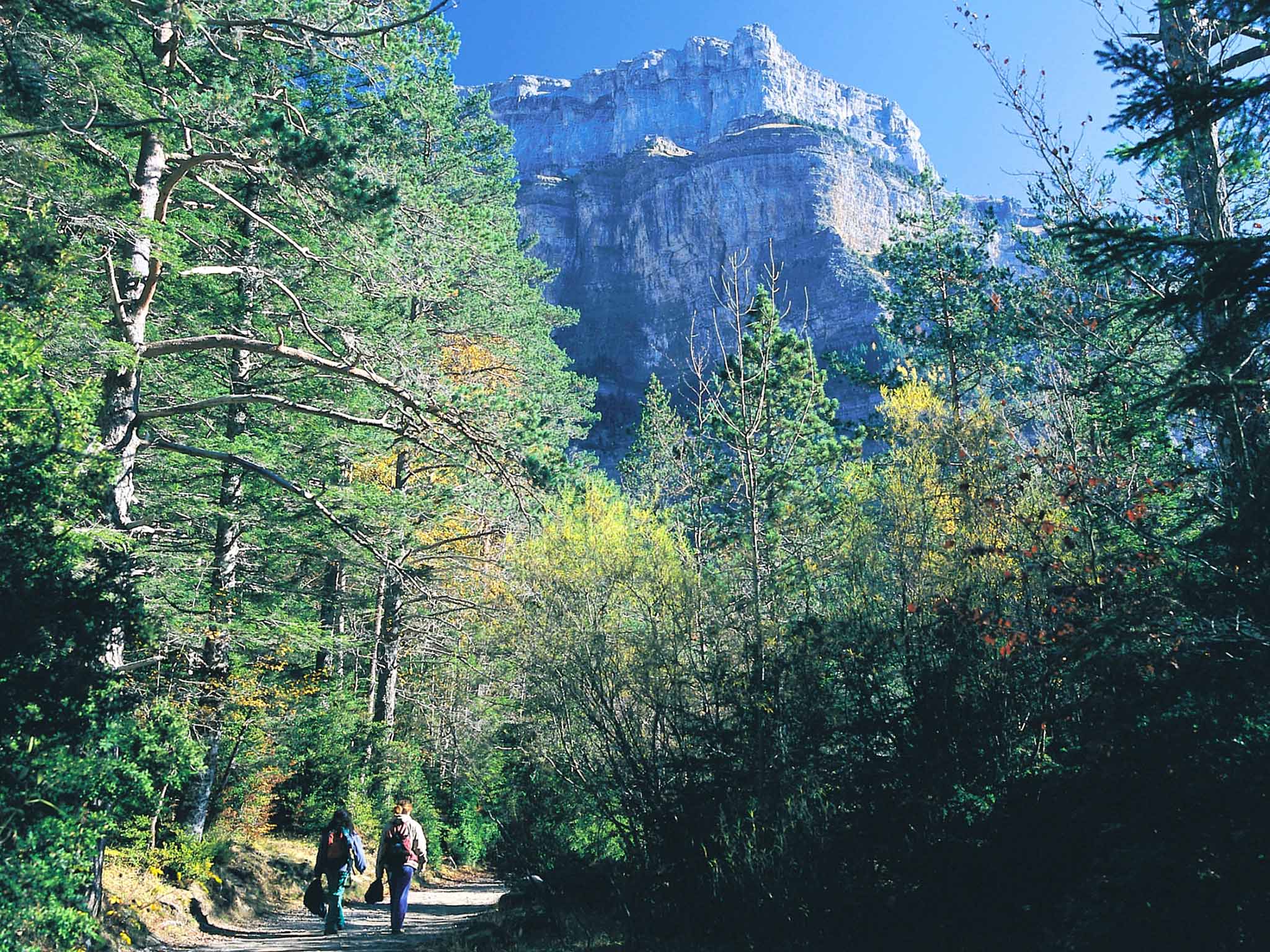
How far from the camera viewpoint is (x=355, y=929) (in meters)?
8.83

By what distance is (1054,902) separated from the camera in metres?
3.98

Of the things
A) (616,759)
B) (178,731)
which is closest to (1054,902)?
(616,759)

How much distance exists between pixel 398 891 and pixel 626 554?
13.9ft

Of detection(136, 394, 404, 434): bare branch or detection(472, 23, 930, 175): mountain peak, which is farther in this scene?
detection(472, 23, 930, 175): mountain peak

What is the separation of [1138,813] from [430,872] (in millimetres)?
13941

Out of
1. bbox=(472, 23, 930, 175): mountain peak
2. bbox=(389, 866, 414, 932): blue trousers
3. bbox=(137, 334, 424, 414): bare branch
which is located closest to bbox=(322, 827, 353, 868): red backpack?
bbox=(389, 866, 414, 932): blue trousers

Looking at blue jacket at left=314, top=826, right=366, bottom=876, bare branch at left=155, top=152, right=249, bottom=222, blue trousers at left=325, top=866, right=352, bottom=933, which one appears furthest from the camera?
blue trousers at left=325, top=866, right=352, bottom=933

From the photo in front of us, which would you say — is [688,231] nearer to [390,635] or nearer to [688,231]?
[688,231]

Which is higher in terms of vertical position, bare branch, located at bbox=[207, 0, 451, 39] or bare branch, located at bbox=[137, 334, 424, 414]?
bare branch, located at bbox=[207, 0, 451, 39]

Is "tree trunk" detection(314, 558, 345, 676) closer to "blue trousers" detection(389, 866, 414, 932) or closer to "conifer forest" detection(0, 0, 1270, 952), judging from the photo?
"conifer forest" detection(0, 0, 1270, 952)

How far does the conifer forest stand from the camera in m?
3.93

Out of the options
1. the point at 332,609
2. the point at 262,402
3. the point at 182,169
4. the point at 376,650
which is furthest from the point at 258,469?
A: the point at 376,650

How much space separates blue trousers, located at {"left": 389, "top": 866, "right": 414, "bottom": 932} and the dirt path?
157 mm

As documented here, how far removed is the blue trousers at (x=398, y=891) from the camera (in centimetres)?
764
